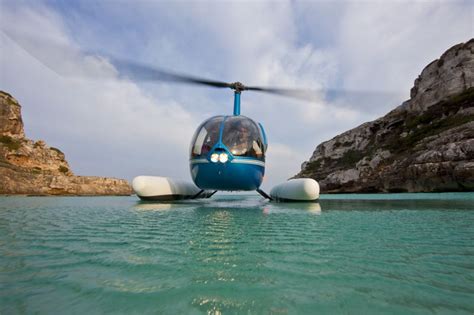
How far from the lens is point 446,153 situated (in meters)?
41.1

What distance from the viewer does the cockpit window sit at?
12055 mm

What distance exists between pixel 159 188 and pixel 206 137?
574cm

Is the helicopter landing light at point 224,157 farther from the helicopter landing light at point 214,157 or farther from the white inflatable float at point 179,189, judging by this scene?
the white inflatable float at point 179,189

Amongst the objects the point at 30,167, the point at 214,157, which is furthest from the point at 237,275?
the point at 30,167

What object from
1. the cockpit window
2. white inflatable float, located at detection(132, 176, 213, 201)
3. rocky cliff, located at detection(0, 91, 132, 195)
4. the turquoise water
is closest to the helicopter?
the cockpit window

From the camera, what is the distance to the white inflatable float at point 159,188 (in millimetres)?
15133

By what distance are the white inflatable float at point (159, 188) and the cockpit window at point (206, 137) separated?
14.5 feet

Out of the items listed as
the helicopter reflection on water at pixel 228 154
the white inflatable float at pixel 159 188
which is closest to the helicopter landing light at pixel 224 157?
the helicopter reflection on water at pixel 228 154

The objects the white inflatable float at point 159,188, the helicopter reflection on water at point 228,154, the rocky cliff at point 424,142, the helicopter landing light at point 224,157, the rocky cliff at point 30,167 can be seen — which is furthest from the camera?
the rocky cliff at point 30,167

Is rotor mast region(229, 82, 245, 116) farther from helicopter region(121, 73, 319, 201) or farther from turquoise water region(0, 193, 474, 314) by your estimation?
turquoise water region(0, 193, 474, 314)

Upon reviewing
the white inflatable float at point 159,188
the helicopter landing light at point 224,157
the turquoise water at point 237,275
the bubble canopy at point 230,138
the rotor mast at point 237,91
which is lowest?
the turquoise water at point 237,275

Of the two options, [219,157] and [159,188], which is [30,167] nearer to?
[159,188]

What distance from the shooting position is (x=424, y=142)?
5225cm

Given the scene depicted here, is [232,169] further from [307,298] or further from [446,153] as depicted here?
[446,153]
